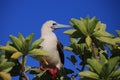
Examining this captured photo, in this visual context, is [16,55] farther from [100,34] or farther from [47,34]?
[47,34]

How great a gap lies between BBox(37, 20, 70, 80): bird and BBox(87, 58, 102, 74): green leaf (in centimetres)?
192

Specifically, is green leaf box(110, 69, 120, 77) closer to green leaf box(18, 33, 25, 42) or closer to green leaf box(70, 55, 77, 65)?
green leaf box(70, 55, 77, 65)

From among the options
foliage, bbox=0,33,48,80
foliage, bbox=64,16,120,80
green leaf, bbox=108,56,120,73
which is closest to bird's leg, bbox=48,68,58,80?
foliage, bbox=64,16,120,80

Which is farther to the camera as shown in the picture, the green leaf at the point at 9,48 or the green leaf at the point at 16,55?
the green leaf at the point at 9,48

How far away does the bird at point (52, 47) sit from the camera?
314 inches

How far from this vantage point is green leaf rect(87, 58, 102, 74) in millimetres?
5934

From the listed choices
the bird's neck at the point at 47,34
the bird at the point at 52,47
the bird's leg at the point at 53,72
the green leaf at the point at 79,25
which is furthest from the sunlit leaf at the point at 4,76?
the bird's neck at the point at 47,34

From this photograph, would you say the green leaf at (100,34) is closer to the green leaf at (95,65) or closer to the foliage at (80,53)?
the foliage at (80,53)

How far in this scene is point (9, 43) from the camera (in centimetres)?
638

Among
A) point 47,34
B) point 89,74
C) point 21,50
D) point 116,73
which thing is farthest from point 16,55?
point 47,34

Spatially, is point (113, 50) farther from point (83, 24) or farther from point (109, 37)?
point (83, 24)

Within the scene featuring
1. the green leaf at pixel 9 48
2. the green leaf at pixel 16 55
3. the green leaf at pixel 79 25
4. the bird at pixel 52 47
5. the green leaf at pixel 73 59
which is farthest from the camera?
the bird at pixel 52 47

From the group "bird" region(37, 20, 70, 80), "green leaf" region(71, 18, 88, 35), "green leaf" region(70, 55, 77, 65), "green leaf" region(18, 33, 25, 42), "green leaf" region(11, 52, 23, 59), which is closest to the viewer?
"green leaf" region(11, 52, 23, 59)

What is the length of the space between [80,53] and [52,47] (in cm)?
108
